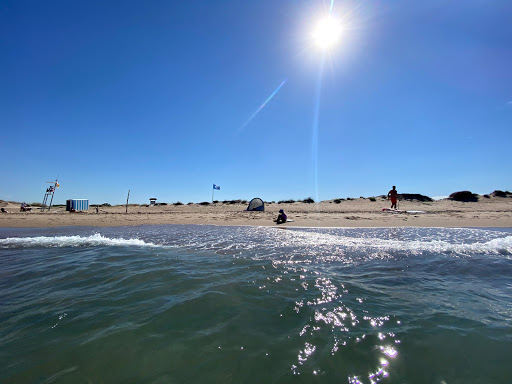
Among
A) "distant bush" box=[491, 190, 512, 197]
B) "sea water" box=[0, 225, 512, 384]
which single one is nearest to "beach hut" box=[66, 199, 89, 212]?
"sea water" box=[0, 225, 512, 384]

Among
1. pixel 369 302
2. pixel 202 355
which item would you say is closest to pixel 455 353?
pixel 369 302

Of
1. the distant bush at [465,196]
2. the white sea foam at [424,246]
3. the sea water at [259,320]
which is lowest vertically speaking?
the sea water at [259,320]

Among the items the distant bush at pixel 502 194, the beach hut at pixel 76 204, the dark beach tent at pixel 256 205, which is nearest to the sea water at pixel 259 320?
the dark beach tent at pixel 256 205

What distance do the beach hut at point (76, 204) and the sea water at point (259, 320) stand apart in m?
28.8

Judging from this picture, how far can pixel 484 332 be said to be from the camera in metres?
2.44

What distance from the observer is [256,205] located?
893 inches

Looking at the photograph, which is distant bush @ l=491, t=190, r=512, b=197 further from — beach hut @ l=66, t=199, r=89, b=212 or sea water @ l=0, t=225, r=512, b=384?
beach hut @ l=66, t=199, r=89, b=212

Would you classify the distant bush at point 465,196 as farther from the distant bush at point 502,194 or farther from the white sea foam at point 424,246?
the white sea foam at point 424,246

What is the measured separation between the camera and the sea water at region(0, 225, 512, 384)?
1.92 meters

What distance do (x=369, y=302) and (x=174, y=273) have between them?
3556 mm

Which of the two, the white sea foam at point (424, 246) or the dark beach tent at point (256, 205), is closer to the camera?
the white sea foam at point (424, 246)

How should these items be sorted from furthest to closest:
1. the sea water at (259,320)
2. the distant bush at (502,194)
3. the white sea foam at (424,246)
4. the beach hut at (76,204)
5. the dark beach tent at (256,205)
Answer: the beach hut at (76,204) < the distant bush at (502,194) < the dark beach tent at (256,205) < the white sea foam at (424,246) < the sea water at (259,320)

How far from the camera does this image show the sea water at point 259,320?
1.92 m

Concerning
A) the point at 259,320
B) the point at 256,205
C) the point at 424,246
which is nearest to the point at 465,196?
the point at 256,205
